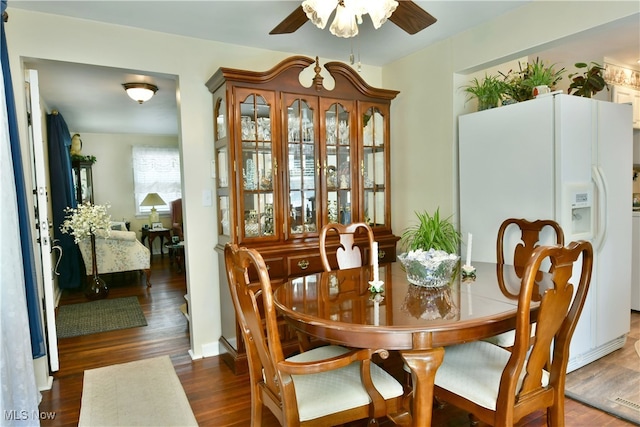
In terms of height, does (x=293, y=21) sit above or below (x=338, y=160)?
above

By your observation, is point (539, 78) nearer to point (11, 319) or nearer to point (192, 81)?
point (192, 81)

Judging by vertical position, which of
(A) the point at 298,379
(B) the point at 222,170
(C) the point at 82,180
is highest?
(C) the point at 82,180

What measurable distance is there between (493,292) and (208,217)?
218 cm

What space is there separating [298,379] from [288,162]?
5.83 ft

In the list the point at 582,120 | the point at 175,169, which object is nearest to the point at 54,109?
the point at 175,169

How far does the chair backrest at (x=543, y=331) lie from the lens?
1387 mm

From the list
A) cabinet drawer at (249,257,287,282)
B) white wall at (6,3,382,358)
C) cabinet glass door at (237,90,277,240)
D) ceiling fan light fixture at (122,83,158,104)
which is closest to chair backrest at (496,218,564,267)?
cabinet drawer at (249,257,287,282)

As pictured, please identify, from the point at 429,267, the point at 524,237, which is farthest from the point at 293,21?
the point at 524,237

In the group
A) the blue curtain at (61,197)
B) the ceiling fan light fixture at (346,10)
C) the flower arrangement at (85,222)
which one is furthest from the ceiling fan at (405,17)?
the blue curtain at (61,197)

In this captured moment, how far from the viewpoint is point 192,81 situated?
10.1ft

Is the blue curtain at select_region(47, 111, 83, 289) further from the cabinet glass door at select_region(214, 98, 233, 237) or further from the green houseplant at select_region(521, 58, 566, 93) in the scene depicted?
the green houseplant at select_region(521, 58, 566, 93)

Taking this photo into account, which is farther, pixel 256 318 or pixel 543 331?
pixel 256 318

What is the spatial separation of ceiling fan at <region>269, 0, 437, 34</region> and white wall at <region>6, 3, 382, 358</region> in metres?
1.05

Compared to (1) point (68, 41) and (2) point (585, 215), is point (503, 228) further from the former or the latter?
(1) point (68, 41)
